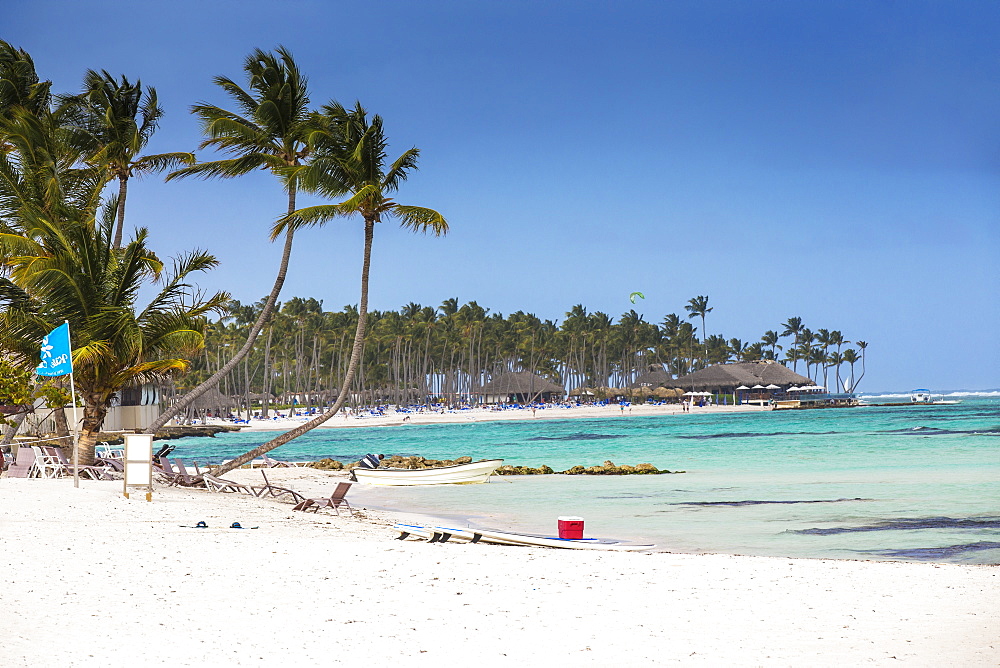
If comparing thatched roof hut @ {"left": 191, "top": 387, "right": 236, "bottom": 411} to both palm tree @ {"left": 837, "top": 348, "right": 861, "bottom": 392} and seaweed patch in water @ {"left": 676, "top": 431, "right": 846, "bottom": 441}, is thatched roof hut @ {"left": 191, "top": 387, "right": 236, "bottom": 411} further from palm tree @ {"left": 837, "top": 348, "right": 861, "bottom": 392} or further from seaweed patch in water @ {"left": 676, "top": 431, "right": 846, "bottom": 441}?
palm tree @ {"left": 837, "top": 348, "right": 861, "bottom": 392}

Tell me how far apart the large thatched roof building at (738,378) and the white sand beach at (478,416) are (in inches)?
118

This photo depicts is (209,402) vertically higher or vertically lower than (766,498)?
higher

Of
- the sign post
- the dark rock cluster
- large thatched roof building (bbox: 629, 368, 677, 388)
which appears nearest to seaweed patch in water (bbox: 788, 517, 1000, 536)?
the sign post

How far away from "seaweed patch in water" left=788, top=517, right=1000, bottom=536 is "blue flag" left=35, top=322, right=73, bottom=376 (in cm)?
1152

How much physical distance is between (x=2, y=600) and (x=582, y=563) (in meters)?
5.17

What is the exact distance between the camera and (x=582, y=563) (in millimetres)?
8727

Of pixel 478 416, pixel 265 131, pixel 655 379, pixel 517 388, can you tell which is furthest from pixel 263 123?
pixel 655 379

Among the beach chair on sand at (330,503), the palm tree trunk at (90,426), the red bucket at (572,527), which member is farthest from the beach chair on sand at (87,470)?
the red bucket at (572,527)

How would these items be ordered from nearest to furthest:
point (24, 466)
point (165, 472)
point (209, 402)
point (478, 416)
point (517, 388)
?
1. point (165, 472)
2. point (24, 466)
3. point (209, 402)
4. point (478, 416)
5. point (517, 388)

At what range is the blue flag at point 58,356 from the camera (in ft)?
42.2

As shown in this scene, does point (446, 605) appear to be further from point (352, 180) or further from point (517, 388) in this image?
point (517, 388)

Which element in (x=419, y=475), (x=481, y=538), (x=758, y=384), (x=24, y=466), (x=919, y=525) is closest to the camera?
(x=481, y=538)

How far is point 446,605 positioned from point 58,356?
908 centimetres

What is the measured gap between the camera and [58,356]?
42.4 ft
